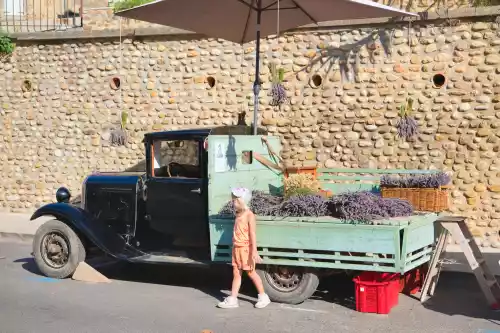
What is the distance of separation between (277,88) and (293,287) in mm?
4989

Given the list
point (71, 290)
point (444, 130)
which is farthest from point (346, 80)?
point (71, 290)

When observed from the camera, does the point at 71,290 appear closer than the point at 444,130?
Yes

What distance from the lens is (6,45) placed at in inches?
520

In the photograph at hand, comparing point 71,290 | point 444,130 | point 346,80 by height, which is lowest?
point 71,290

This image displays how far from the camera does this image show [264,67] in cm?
1116

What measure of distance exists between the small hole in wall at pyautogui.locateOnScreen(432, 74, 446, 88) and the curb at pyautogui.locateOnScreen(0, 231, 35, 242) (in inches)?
289

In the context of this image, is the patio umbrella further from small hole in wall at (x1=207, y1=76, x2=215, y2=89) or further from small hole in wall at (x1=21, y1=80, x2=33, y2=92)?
small hole in wall at (x1=21, y1=80, x2=33, y2=92)

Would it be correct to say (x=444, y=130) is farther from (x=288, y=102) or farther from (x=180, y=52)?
(x=180, y=52)

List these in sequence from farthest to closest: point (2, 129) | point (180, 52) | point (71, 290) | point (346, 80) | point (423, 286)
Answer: point (2, 129)
point (180, 52)
point (346, 80)
point (71, 290)
point (423, 286)

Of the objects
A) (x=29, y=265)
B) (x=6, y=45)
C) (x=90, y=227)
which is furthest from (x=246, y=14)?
(x=6, y=45)

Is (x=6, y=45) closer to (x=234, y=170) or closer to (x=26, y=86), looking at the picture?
(x=26, y=86)

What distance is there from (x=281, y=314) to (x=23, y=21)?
1079cm

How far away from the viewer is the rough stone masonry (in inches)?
385

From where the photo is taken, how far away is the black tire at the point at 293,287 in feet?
20.7
